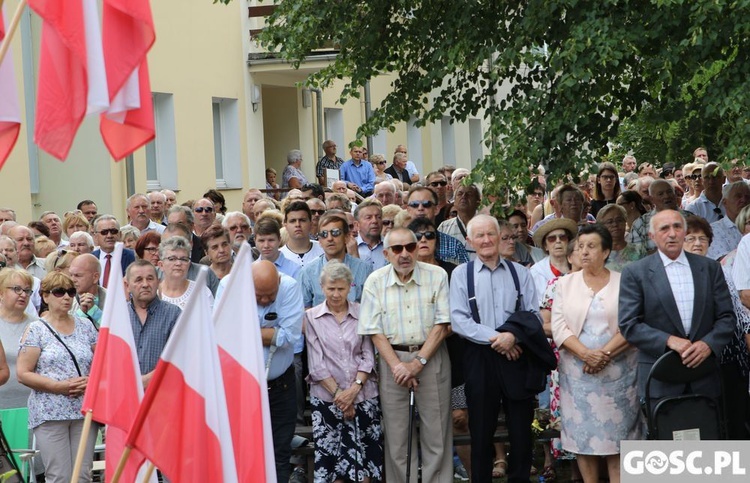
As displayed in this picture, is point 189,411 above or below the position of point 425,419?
above

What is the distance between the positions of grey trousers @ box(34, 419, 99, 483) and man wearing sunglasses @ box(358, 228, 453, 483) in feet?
6.88

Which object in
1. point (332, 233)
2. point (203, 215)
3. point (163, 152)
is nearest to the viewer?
point (332, 233)

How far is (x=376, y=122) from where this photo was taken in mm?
13117

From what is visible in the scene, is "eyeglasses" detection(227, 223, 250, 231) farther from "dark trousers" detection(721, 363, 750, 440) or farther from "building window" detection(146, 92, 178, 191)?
"building window" detection(146, 92, 178, 191)

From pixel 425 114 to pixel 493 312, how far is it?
3.29 meters

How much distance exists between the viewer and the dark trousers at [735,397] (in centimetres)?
968

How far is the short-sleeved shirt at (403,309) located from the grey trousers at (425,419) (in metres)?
0.16

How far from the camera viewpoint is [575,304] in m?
9.65

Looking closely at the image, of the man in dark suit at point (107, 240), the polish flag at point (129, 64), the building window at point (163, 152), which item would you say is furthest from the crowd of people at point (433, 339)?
the building window at point (163, 152)

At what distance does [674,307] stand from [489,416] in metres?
1.63

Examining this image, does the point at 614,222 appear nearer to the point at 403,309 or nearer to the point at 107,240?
the point at 403,309

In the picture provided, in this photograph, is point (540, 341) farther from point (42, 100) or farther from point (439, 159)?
point (439, 159)

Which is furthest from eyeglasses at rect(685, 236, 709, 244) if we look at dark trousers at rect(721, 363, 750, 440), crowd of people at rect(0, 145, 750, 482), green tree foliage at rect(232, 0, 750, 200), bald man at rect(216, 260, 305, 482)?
bald man at rect(216, 260, 305, 482)

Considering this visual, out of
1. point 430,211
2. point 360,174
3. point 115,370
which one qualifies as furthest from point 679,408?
point 360,174
